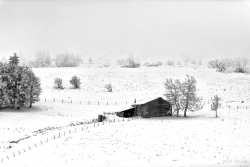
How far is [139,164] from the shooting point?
82.8 feet

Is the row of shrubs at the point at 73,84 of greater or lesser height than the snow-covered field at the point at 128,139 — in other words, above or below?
above

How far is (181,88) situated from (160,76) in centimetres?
4946

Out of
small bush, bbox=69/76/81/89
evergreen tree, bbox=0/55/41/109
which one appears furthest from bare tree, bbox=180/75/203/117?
small bush, bbox=69/76/81/89

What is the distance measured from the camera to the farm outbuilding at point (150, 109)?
46781 mm

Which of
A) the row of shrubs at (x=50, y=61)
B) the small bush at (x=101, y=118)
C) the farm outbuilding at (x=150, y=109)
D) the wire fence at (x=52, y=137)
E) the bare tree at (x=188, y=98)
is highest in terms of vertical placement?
the row of shrubs at (x=50, y=61)

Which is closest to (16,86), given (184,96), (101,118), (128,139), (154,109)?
(101,118)

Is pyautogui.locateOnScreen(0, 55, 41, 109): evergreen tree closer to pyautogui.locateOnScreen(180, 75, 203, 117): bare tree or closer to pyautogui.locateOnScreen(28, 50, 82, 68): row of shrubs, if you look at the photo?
pyautogui.locateOnScreen(180, 75, 203, 117): bare tree

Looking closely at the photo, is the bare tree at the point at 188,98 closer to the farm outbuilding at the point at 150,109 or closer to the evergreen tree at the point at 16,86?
the farm outbuilding at the point at 150,109

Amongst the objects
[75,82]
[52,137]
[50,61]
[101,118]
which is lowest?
[52,137]

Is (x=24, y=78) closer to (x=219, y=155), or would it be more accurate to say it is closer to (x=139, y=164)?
(x=139, y=164)

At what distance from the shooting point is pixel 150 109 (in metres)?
47.0

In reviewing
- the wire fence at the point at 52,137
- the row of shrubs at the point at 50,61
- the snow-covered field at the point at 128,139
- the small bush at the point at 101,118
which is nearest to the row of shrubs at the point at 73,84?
the snow-covered field at the point at 128,139

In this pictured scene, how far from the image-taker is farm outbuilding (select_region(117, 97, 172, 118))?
4678 cm

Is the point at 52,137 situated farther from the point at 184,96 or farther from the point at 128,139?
the point at 184,96
